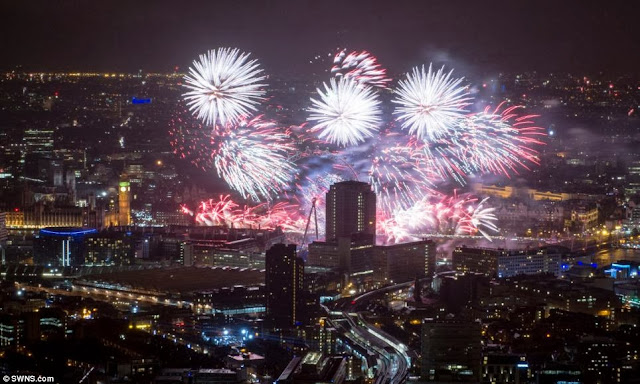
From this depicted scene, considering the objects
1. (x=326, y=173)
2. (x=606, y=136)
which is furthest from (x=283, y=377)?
(x=606, y=136)

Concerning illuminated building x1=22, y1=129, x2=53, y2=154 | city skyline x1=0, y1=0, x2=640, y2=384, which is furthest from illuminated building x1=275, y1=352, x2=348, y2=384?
illuminated building x1=22, y1=129, x2=53, y2=154

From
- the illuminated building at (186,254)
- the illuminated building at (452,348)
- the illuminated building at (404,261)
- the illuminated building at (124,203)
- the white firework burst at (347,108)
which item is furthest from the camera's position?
the illuminated building at (124,203)

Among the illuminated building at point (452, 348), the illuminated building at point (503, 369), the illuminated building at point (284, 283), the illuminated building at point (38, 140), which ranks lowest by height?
the illuminated building at point (503, 369)

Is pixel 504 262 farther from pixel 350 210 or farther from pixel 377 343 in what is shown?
pixel 377 343

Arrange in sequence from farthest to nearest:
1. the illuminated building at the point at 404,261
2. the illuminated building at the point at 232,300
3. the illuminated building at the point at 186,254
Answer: the illuminated building at the point at 186,254, the illuminated building at the point at 404,261, the illuminated building at the point at 232,300

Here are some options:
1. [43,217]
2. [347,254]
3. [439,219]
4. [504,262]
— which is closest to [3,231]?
[43,217]

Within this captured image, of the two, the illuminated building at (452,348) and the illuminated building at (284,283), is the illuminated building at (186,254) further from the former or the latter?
the illuminated building at (452,348)

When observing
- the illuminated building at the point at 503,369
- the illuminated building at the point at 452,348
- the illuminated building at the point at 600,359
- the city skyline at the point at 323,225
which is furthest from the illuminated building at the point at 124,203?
the illuminated building at the point at 503,369

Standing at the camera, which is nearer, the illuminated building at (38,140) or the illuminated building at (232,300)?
the illuminated building at (232,300)
